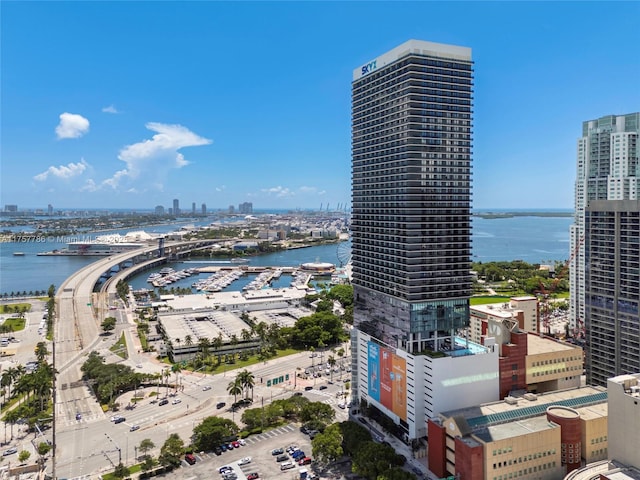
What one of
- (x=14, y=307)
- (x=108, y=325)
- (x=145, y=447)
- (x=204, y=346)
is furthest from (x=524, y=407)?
(x=14, y=307)

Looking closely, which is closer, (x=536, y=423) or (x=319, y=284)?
(x=536, y=423)

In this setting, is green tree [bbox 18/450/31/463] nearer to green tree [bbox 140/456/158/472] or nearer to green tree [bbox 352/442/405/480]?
green tree [bbox 140/456/158/472]

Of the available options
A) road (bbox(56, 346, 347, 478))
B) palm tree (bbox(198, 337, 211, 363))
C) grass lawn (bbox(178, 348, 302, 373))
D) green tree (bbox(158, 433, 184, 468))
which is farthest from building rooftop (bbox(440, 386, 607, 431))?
palm tree (bbox(198, 337, 211, 363))

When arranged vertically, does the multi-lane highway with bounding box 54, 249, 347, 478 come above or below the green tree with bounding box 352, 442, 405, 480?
below

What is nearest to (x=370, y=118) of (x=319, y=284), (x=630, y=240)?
(x=630, y=240)

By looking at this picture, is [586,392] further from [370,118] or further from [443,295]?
[370,118]

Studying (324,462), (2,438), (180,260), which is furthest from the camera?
(180,260)

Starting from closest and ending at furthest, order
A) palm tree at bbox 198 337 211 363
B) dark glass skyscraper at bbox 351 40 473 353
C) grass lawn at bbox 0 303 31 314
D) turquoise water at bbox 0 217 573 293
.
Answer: dark glass skyscraper at bbox 351 40 473 353 < palm tree at bbox 198 337 211 363 < grass lawn at bbox 0 303 31 314 < turquoise water at bbox 0 217 573 293
